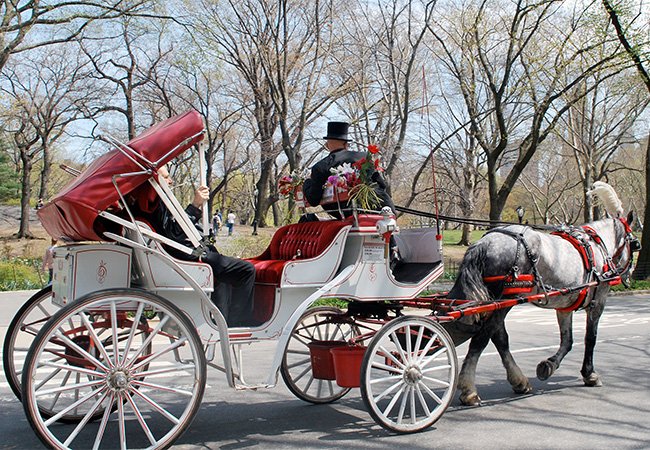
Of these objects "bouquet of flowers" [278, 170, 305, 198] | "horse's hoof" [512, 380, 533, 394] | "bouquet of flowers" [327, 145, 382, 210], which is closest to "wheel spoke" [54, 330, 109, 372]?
"bouquet of flowers" [327, 145, 382, 210]

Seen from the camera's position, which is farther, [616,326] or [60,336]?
[616,326]

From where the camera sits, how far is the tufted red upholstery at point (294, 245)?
16.9 feet

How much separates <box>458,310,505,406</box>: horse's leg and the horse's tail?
229 millimetres

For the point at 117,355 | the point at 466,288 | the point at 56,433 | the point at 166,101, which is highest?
the point at 166,101

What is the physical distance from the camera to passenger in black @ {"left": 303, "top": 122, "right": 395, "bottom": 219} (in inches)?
211

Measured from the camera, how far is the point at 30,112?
30.3 metres

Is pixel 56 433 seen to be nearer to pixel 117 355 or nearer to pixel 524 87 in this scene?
pixel 117 355

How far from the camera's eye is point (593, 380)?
6.35 m

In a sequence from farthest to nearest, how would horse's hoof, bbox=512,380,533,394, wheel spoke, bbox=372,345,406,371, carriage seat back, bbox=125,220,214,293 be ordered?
horse's hoof, bbox=512,380,533,394 < wheel spoke, bbox=372,345,406,371 < carriage seat back, bbox=125,220,214,293

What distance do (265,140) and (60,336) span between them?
82.0ft

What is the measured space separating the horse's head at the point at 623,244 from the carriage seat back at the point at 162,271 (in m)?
5.04

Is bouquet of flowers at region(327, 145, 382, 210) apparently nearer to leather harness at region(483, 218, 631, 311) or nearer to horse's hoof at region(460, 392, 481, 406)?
leather harness at region(483, 218, 631, 311)

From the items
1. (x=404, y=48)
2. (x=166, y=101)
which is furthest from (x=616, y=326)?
(x=166, y=101)

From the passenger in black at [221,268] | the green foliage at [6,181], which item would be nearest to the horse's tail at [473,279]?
the passenger in black at [221,268]
